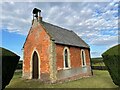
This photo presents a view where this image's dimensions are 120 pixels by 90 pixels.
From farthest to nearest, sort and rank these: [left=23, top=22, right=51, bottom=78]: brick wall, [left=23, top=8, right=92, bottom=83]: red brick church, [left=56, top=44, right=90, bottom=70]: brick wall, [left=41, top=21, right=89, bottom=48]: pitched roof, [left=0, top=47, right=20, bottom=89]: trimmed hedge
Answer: [left=41, top=21, right=89, bottom=48]: pitched roof, [left=56, top=44, right=90, bottom=70]: brick wall, [left=23, top=22, right=51, bottom=78]: brick wall, [left=23, top=8, right=92, bottom=83]: red brick church, [left=0, top=47, right=20, bottom=89]: trimmed hedge

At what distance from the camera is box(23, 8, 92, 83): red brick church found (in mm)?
17125

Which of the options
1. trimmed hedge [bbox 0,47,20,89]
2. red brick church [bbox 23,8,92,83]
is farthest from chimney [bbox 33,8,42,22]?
trimmed hedge [bbox 0,47,20,89]

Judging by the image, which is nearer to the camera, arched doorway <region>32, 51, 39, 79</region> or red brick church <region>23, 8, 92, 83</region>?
red brick church <region>23, 8, 92, 83</region>

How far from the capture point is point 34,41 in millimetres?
19812

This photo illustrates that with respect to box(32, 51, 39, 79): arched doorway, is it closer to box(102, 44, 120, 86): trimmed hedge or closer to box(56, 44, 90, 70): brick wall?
box(56, 44, 90, 70): brick wall

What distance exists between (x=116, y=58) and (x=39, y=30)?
11.2 meters

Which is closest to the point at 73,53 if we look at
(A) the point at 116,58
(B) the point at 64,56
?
(B) the point at 64,56

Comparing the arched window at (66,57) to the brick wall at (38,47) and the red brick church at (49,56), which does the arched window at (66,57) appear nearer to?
the red brick church at (49,56)

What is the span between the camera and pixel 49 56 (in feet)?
56.3

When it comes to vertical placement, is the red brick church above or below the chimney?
below

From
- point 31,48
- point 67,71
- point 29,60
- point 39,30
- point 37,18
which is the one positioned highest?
point 37,18

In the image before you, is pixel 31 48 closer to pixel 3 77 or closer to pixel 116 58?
pixel 3 77

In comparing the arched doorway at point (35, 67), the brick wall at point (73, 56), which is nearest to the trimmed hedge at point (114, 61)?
the brick wall at point (73, 56)

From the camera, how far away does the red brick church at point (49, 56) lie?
17125mm
